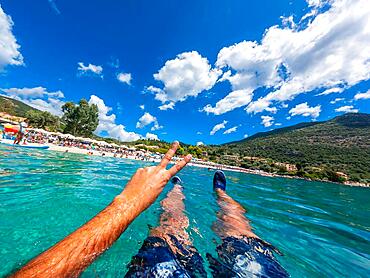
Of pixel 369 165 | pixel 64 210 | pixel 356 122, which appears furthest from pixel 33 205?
pixel 356 122

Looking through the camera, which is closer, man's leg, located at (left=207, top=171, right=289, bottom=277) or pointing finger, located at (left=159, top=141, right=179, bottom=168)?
pointing finger, located at (left=159, top=141, right=179, bottom=168)

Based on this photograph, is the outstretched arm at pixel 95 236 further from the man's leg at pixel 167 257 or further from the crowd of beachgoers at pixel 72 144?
the crowd of beachgoers at pixel 72 144

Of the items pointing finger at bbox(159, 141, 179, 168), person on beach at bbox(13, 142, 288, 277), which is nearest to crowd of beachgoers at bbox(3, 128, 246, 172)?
person on beach at bbox(13, 142, 288, 277)

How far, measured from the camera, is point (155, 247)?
2.26 meters

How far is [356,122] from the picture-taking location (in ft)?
384

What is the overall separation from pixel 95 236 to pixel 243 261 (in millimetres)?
2084

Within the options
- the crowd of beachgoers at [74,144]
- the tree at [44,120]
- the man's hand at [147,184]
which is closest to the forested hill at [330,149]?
the crowd of beachgoers at [74,144]

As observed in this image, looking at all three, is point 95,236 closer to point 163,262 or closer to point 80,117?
point 163,262

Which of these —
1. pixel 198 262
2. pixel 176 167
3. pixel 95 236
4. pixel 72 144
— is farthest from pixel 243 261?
pixel 72 144

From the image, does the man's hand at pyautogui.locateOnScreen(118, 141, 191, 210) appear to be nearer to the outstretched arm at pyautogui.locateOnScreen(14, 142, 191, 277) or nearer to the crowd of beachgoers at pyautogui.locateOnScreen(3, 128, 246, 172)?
the outstretched arm at pyautogui.locateOnScreen(14, 142, 191, 277)

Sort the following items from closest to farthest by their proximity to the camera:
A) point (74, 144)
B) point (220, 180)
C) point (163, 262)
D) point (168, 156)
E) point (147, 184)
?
point (147, 184) < point (168, 156) < point (163, 262) < point (220, 180) < point (74, 144)

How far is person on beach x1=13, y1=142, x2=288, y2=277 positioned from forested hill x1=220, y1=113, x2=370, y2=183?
63.7m

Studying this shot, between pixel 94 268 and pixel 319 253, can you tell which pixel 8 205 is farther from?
pixel 319 253

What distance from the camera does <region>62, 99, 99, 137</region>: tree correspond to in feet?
151
